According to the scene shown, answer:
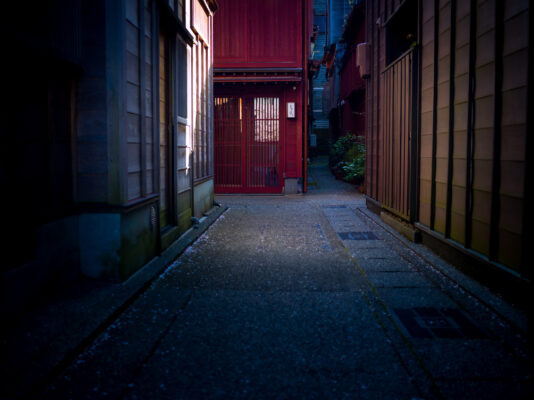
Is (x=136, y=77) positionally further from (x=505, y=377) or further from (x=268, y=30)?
(x=268, y=30)

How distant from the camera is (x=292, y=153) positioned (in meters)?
14.5

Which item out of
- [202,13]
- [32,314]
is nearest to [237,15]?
[202,13]

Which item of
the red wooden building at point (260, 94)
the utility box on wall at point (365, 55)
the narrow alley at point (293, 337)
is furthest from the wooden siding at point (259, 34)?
the narrow alley at point (293, 337)

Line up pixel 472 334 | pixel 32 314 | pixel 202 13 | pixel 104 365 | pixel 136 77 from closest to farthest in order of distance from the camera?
1. pixel 104 365
2. pixel 472 334
3. pixel 32 314
4. pixel 136 77
5. pixel 202 13

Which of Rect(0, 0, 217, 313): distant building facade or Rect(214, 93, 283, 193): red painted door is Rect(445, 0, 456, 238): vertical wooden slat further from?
Rect(214, 93, 283, 193): red painted door

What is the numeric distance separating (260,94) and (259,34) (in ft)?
6.18

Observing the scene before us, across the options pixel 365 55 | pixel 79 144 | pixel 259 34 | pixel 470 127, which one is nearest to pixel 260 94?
pixel 259 34

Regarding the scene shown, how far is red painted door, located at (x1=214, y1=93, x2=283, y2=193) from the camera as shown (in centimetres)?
1447

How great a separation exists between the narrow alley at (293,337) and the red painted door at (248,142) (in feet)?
28.7

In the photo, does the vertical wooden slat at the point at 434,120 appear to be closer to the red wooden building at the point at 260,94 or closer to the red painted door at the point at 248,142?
the red wooden building at the point at 260,94

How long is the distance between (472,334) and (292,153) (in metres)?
11.3

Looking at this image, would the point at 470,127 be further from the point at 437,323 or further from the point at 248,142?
the point at 248,142

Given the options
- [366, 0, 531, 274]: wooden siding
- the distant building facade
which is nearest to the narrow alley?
the distant building facade

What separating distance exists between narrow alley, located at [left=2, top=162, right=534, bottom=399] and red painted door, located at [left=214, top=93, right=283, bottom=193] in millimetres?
8749
